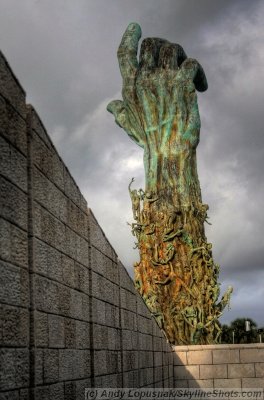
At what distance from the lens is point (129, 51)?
24.3 m

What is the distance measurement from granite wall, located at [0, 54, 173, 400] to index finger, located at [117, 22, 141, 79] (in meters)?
16.6

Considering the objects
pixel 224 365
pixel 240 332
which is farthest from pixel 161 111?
pixel 240 332

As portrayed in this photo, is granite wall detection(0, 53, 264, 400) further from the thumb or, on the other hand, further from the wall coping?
the thumb

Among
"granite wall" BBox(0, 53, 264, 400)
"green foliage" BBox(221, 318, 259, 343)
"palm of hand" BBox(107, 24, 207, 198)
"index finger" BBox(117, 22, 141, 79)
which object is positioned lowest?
"green foliage" BBox(221, 318, 259, 343)

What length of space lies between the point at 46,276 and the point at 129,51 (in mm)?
20008

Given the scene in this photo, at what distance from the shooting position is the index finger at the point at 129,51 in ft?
78.1

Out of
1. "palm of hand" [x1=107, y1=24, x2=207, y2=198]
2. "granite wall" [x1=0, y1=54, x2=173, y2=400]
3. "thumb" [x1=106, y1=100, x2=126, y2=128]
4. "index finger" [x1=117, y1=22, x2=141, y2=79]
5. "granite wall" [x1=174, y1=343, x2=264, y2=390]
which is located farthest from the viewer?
"thumb" [x1=106, y1=100, x2=126, y2=128]

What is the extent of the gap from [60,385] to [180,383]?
823 centimetres

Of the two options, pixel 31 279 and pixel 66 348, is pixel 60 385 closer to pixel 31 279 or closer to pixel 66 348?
pixel 66 348

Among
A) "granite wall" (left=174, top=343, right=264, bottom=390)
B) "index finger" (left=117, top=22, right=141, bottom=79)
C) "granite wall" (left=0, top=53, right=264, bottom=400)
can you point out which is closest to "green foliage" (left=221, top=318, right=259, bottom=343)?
"index finger" (left=117, top=22, right=141, bottom=79)

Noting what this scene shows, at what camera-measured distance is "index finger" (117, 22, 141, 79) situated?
78.1 ft

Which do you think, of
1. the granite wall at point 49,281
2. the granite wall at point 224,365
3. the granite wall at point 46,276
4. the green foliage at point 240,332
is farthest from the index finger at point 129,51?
the green foliage at point 240,332

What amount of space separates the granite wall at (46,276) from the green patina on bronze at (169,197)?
502 inches

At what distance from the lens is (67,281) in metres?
5.92
